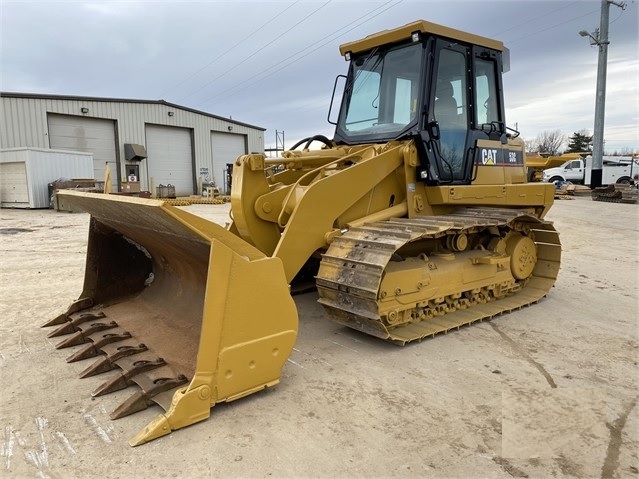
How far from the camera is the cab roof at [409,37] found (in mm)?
4938

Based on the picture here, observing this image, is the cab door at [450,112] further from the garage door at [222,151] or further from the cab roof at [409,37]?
the garage door at [222,151]

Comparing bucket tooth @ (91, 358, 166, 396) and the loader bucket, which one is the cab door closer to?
the loader bucket

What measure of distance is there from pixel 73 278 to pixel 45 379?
144 inches

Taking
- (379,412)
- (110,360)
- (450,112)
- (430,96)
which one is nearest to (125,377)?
(110,360)

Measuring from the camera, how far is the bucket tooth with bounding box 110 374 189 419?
2.96 metres

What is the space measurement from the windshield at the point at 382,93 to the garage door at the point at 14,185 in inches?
666

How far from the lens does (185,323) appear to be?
3879mm

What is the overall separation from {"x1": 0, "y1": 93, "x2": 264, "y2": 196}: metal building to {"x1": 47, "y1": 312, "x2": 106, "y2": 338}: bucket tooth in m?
17.2

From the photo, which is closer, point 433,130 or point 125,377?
point 125,377

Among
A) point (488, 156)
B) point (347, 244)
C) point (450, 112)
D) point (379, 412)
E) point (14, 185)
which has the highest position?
point (450, 112)

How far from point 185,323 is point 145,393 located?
3.07 feet

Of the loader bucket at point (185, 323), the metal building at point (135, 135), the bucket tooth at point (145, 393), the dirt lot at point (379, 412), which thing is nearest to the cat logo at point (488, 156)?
the dirt lot at point (379, 412)

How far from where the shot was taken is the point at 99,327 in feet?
13.2

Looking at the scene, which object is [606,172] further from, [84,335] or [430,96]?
[84,335]
